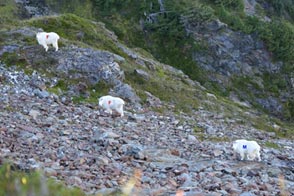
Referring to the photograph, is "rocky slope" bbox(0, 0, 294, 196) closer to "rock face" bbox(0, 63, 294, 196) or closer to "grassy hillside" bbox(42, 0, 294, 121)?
"rock face" bbox(0, 63, 294, 196)

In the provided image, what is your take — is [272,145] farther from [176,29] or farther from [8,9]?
[8,9]

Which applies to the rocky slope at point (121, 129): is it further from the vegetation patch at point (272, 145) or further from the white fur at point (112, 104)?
the white fur at point (112, 104)

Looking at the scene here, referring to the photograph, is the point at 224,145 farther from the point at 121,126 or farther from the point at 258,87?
the point at 258,87

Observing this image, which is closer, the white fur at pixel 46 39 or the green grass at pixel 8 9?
the white fur at pixel 46 39

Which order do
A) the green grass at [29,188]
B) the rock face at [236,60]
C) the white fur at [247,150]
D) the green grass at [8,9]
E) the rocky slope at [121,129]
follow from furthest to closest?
the green grass at [8,9], the rock face at [236,60], the white fur at [247,150], the rocky slope at [121,129], the green grass at [29,188]

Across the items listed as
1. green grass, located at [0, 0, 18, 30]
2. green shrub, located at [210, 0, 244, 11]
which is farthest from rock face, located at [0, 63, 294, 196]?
green shrub, located at [210, 0, 244, 11]

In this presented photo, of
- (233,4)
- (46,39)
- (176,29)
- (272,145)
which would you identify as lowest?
(176,29)

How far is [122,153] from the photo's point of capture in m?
13.8

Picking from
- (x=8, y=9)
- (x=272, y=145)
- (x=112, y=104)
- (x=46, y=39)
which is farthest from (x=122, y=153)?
(x=8, y=9)

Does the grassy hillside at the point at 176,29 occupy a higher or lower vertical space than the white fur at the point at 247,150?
lower

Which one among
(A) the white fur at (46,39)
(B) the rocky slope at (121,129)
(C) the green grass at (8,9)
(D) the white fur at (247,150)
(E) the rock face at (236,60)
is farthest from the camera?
(C) the green grass at (8,9)

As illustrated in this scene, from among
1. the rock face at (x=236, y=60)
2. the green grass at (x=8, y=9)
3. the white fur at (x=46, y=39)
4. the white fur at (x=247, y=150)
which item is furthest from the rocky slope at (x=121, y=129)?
the green grass at (x=8, y=9)

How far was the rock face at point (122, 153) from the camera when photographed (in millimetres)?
10742

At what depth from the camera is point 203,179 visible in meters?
11.8
